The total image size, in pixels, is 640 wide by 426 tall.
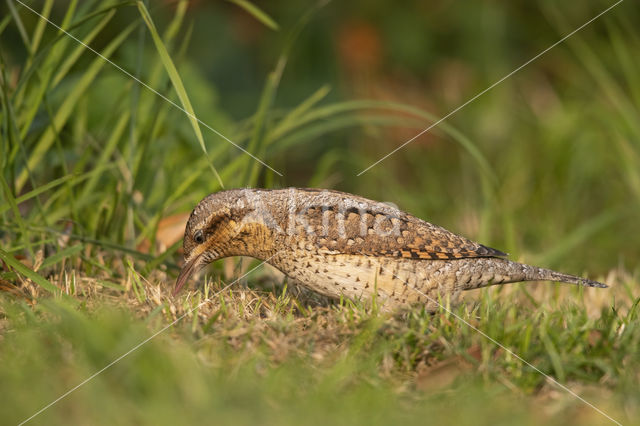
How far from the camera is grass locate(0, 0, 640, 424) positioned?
2.35 meters

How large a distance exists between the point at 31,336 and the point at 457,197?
5.09m

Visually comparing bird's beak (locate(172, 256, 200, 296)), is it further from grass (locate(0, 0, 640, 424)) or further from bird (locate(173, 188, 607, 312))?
grass (locate(0, 0, 640, 424))

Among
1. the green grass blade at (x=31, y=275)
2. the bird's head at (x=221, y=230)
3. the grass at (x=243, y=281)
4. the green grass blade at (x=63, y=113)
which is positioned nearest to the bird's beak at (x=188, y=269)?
the bird's head at (x=221, y=230)

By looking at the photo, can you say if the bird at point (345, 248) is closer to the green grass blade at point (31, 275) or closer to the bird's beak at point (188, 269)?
the bird's beak at point (188, 269)

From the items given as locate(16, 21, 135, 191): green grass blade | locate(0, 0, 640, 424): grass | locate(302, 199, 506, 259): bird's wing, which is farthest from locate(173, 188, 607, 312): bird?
locate(16, 21, 135, 191): green grass blade

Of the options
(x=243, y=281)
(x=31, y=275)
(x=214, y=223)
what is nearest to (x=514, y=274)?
(x=243, y=281)

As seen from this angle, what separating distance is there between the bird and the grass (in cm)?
14

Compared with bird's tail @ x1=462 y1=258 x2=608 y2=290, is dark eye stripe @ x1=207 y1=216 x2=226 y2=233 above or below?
below

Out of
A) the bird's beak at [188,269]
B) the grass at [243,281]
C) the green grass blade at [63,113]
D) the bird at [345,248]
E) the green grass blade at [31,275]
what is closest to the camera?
the grass at [243,281]

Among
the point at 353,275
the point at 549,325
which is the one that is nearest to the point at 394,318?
the point at 353,275

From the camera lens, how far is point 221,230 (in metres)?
3.58

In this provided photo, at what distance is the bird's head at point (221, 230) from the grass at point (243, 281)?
0.18 meters

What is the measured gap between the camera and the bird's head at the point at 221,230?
11.6 feet

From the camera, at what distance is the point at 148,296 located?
3236mm
